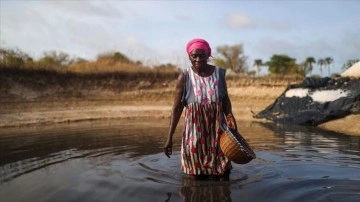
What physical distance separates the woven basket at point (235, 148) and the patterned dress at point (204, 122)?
259 mm

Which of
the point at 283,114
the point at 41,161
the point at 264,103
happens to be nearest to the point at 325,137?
the point at 283,114

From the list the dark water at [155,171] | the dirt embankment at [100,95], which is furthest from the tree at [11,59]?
the dark water at [155,171]

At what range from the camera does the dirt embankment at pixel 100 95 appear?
51.9 feet

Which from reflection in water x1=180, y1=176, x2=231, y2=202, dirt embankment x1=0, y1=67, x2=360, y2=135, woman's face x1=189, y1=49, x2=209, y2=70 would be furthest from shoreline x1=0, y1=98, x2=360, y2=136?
woman's face x1=189, y1=49, x2=209, y2=70

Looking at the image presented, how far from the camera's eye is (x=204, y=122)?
4.60 meters

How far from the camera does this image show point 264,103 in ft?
63.0

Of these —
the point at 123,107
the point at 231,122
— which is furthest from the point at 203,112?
the point at 123,107

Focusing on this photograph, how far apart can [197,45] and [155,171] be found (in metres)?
2.09

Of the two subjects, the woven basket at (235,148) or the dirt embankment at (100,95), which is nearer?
the woven basket at (235,148)

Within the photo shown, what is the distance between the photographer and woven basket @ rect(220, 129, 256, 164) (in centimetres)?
413

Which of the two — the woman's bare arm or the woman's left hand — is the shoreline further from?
the woman's bare arm

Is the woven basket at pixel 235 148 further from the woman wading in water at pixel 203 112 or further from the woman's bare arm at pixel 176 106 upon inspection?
the woman's bare arm at pixel 176 106

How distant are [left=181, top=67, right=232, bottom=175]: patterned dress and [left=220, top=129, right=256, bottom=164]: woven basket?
26 cm

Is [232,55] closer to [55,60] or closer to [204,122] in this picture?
[55,60]
